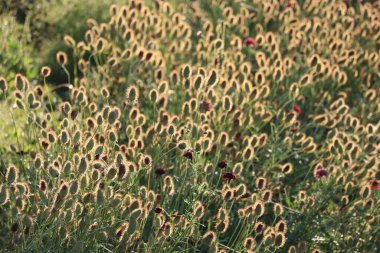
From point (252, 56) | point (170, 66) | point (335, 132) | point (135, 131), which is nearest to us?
point (135, 131)

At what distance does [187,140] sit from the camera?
3209mm

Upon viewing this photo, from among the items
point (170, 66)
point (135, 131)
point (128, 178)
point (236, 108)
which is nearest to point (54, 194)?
point (128, 178)

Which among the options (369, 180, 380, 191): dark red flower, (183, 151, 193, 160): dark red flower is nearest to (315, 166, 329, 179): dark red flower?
(369, 180, 380, 191): dark red flower

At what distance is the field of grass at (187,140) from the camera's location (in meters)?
2.78

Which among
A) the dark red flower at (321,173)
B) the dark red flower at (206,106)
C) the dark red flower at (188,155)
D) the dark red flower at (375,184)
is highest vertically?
the dark red flower at (206,106)

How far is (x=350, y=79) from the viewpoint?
4.83 metres

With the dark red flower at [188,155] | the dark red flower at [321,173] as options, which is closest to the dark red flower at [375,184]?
the dark red flower at [321,173]

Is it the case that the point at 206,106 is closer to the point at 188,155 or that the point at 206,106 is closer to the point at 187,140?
the point at 187,140

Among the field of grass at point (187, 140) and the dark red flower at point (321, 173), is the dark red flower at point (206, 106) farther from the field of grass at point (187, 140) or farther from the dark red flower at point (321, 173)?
the dark red flower at point (321, 173)

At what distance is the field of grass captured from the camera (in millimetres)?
2775

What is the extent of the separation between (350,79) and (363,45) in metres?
0.41

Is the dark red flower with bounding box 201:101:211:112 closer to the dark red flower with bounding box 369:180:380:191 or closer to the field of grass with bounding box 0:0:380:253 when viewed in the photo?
the field of grass with bounding box 0:0:380:253

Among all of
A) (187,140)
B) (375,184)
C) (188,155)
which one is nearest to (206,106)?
(187,140)

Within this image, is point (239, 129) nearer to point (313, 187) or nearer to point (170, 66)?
point (313, 187)
